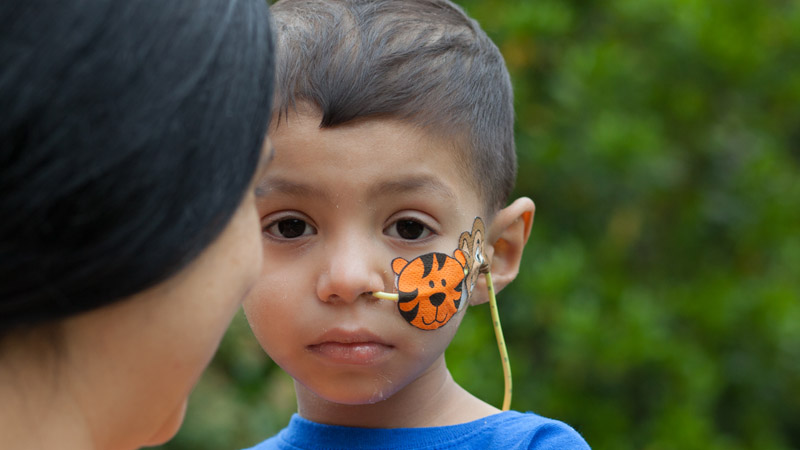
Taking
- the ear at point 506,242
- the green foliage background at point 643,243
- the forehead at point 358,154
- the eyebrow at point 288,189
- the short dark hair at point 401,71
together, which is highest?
the short dark hair at point 401,71

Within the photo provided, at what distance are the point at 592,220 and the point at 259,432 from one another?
6.23 feet

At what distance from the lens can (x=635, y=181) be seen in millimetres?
4289

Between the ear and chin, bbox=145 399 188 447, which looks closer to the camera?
chin, bbox=145 399 188 447

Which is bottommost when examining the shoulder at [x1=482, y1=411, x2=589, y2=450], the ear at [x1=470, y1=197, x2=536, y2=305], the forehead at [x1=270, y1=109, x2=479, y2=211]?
the shoulder at [x1=482, y1=411, x2=589, y2=450]

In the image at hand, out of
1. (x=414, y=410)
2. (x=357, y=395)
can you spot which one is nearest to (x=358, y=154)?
(x=357, y=395)

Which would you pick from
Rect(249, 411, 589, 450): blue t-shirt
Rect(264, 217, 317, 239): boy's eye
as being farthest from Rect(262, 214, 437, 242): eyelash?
Rect(249, 411, 589, 450): blue t-shirt

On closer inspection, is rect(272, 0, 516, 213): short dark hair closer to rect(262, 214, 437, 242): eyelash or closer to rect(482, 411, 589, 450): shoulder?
rect(262, 214, 437, 242): eyelash

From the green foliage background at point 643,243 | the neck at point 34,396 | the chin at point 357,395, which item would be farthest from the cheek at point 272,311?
the green foliage background at point 643,243

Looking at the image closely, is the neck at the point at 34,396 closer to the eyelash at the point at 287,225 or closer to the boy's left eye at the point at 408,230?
the eyelash at the point at 287,225

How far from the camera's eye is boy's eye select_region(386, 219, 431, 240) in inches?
75.0

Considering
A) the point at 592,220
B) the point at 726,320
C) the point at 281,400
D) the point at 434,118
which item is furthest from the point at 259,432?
the point at 434,118

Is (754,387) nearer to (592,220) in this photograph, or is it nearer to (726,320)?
(726,320)

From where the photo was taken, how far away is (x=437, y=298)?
Result: 1922 millimetres

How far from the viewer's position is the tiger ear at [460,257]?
1956mm
